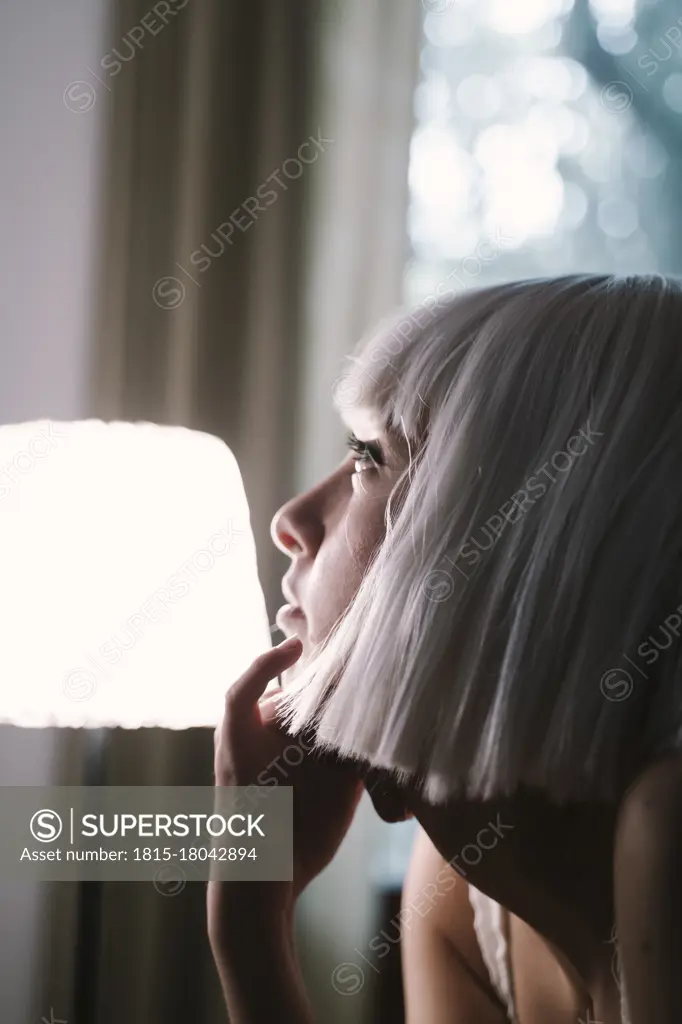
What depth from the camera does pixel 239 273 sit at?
943mm

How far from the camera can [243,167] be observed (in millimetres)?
953

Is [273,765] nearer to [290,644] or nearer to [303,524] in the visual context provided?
[290,644]

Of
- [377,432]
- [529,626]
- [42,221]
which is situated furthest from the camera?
[42,221]

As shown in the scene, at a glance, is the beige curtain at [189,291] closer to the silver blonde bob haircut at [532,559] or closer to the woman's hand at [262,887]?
the woman's hand at [262,887]

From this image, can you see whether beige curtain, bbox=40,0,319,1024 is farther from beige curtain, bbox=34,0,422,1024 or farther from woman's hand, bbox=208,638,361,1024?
woman's hand, bbox=208,638,361,1024

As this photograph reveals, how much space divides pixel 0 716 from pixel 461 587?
0.44 metres

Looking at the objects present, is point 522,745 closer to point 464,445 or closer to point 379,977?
point 464,445

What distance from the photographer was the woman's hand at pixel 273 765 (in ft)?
2.35

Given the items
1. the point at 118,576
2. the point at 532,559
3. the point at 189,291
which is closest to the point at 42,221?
the point at 189,291

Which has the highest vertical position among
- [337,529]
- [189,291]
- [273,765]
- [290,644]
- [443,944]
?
[189,291]

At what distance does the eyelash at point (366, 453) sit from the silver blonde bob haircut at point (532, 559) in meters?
0.04

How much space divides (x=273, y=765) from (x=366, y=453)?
0.98ft

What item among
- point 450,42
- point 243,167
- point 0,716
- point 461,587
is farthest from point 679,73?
point 0,716

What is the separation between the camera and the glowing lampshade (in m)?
0.72
